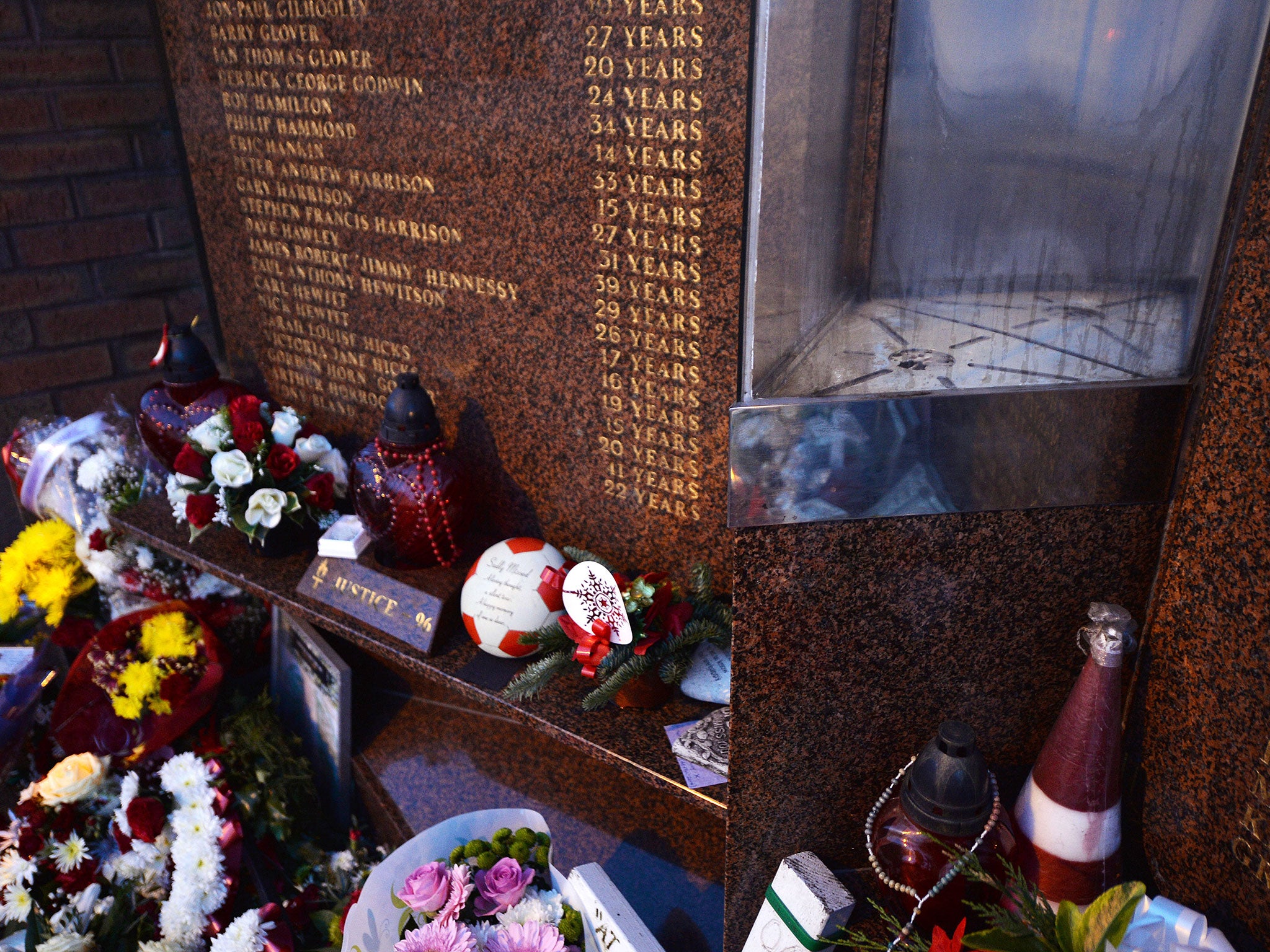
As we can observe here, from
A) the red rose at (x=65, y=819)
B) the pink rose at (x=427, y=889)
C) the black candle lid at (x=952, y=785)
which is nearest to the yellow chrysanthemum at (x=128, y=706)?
the red rose at (x=65, y=819)

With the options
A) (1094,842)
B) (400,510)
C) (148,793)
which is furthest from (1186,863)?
(148,793)

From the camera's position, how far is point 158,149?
2455mm

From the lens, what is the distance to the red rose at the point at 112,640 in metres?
2.01

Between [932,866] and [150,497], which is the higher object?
[932,866]

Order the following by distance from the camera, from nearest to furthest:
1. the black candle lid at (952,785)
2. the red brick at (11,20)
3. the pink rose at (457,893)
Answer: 1. the black candle lid at (952,785)
2. the pink rose at (457,893)
3. the red brick at (11,20)

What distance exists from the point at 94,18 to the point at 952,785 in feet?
8.59

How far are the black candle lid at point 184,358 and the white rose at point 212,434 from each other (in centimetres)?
21

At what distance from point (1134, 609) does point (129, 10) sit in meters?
2.66

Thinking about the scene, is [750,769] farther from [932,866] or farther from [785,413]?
[785,413]

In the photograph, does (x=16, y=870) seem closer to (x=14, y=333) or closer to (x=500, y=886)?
(x=500, y=886)

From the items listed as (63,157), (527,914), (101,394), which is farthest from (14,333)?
(527,914)

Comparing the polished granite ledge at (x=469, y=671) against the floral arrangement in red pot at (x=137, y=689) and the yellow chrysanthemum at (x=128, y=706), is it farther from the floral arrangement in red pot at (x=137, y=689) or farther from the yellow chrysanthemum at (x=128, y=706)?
the yellow chrysanthemum at (x=128, y=706)

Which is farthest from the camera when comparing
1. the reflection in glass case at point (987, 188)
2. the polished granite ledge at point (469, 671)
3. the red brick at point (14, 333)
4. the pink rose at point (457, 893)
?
the red brick at point (14, 333)

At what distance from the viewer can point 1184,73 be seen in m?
0.87
